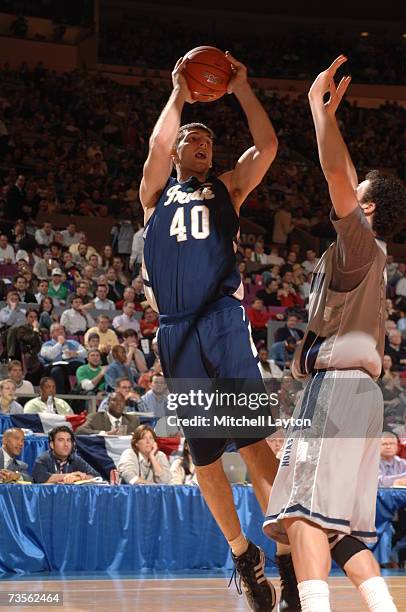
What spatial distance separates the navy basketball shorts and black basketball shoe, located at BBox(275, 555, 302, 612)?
57 cm

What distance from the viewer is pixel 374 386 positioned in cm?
398

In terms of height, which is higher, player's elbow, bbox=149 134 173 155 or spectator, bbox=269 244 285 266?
spectator, bbox=269 244 285 266

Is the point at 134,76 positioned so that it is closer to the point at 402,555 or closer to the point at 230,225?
the point at 402,555

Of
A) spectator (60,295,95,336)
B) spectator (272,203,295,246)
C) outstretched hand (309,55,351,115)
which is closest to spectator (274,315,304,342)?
spectator (60,295,95,336)

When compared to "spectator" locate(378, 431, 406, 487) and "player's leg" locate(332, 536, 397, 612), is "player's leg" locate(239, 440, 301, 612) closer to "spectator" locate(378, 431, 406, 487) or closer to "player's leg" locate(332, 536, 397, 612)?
"player's leg" locate(332, 536, 397, 612)

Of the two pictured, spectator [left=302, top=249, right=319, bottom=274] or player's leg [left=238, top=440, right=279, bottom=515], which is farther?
spectator [left=302, top=249, right=319, bottom=274]

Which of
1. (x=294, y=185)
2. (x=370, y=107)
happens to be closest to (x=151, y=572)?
(x=294, y=185)

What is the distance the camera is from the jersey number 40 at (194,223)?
4.70 meters

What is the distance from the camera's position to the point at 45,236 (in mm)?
16812

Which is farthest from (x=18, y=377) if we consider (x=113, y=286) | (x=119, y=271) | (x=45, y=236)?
(x=45, y=236)

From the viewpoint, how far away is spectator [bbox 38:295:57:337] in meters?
13.6

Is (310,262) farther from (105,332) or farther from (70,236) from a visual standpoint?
(105,332)

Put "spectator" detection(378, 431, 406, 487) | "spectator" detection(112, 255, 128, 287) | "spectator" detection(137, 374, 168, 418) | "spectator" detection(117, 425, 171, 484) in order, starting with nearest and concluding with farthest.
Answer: "spectator" detection(117, 425, 171, 484) < "spectator" detection(378, 431, 406, 487) < "spectator" detection(137, 374, 168, 418) < "spectator" detection(112, 255, 128, 287)

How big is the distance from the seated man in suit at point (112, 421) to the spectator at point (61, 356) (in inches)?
71.5
